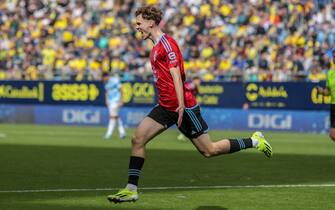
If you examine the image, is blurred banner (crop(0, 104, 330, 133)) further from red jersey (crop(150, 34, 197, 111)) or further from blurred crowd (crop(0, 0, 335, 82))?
red jersey (crop(150, 34, 197, 111))

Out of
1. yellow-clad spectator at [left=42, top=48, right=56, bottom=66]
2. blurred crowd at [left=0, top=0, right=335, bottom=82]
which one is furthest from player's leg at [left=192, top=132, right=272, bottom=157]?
yellow-clad spectator at [left=42, top=48, right=56, bottom=66]

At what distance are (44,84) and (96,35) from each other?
155 inches

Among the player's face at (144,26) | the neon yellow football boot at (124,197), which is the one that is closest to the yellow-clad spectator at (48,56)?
the player's face at (144,26)

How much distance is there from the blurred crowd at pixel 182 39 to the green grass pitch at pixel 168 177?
9.27 metres

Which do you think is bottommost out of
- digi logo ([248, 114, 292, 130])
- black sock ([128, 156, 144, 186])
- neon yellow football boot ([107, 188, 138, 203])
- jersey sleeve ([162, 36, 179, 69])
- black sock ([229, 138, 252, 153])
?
digi logo ([248, 114, 292, 130])

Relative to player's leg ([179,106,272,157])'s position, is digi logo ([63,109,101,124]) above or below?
below

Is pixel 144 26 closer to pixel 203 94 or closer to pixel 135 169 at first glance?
pixel 135 169

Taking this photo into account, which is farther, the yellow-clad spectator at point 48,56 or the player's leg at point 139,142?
the yellow-clad spectator at point 48,56

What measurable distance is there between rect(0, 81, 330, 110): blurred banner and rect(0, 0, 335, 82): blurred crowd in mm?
448

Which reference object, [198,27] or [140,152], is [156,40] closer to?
[140,152]

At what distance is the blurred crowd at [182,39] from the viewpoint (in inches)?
1356

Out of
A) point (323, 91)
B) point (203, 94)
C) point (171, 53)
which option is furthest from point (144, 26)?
point (203, 94)

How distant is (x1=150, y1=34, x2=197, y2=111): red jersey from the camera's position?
1083cm

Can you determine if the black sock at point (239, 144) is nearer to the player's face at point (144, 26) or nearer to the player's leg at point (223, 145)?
the player's leg at point (223, 145)
